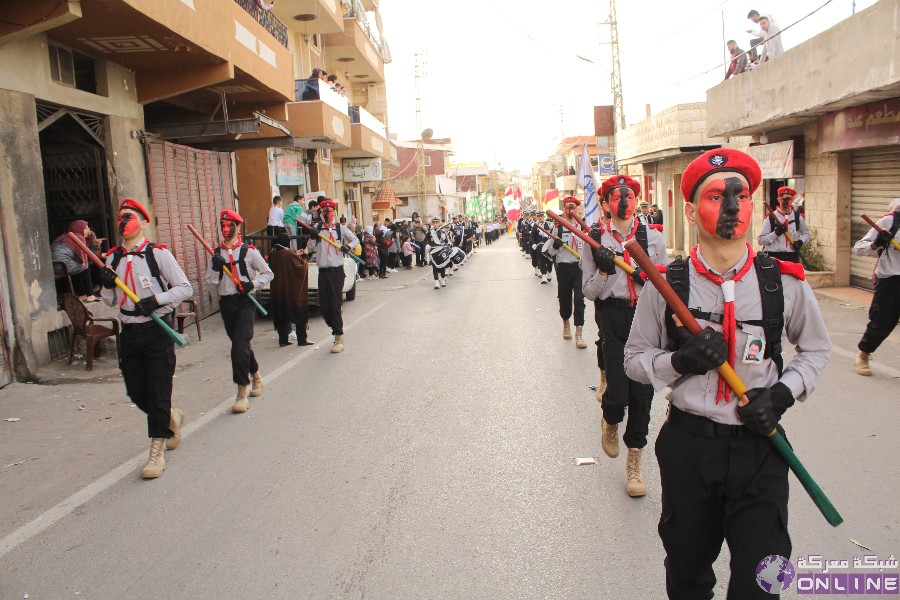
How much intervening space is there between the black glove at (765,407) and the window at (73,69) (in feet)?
34.4

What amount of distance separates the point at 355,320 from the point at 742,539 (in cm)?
1126

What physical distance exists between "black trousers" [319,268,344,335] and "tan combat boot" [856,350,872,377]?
623 centimetres

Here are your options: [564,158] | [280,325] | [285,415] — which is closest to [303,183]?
[280,325]

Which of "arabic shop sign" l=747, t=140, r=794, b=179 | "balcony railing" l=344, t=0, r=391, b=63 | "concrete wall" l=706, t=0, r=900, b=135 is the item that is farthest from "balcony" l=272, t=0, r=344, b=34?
"arabic shop sign" l=747, t=140, r=794, b=179

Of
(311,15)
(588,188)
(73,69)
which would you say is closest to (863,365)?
(588,188)

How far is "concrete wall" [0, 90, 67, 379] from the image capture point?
8945mm

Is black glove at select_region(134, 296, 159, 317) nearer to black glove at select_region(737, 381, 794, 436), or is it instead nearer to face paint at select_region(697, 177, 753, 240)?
face paint at select_region(697, 177, 753, 240)

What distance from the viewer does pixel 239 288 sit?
7.56 metres

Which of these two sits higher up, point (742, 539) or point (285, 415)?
point (742, 539)

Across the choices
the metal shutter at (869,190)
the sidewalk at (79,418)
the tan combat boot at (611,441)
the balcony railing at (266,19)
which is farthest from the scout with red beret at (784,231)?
the balcony railing at (266,19)

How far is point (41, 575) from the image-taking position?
3990mm

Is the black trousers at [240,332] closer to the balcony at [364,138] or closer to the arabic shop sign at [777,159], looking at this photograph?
the arabic shop sign at [777,159]

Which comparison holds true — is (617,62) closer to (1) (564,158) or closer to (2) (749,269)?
(2) (749,269)

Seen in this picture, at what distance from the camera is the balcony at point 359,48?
2902 centimetres
